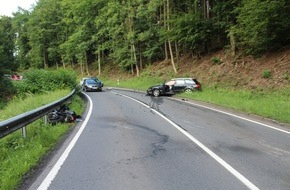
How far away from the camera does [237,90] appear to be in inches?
1035

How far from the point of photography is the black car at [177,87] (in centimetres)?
2980

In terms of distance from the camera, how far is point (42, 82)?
28.0 m

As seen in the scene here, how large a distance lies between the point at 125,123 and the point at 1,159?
20.0 feet

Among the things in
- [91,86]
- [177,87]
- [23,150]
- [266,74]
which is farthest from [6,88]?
[23,150]

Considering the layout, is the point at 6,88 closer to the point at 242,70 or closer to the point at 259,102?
the point at 242,70

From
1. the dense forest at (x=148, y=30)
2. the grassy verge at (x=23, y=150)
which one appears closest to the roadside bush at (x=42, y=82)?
the dense forest at (x=148, y=30)

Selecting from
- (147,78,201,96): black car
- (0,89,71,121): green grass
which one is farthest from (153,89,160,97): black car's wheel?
(0,89,71,121): green grass

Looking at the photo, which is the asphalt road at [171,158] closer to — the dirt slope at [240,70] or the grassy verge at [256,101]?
the grassy verge at [256,101]

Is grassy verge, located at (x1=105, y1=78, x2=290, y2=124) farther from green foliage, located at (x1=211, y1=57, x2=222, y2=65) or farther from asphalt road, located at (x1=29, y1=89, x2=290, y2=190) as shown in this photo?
green foliage, located at (x1=211, y1=57, x2=222, y2=65)

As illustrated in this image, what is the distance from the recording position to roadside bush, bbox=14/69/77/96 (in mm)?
27328

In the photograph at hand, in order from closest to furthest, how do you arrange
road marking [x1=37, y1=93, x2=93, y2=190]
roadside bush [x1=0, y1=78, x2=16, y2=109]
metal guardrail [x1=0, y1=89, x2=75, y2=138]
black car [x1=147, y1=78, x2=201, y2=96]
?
road marking [x1=37, y1=93, x2=93, y2=190], metal guardrail [x1=0, y1=89, x2=75, y2=138], black car [x1=147, y1=78, x2=201, y2=96], roadside bush [x1=0, y1=78, x2=16, y2=109]

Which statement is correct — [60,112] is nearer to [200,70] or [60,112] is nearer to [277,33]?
[277,33]

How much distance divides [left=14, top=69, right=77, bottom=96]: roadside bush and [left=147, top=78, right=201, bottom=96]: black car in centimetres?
716

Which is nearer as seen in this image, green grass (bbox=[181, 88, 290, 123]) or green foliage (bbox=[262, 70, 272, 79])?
green grass (bbox=[181, 88, 290, 123])
